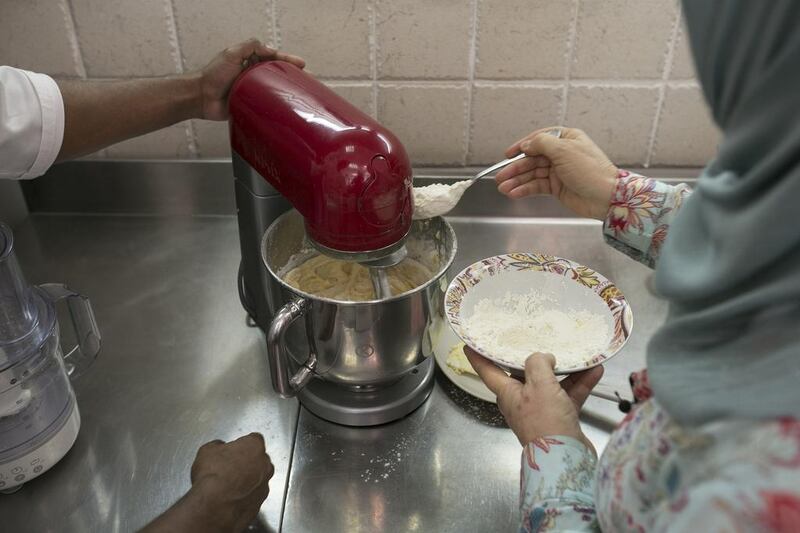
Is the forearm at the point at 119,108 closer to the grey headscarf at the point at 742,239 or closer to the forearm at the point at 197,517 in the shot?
the forearm at the point at 197,517

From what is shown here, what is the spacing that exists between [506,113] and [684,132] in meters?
0.29

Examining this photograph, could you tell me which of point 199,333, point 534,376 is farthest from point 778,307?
point 199,333

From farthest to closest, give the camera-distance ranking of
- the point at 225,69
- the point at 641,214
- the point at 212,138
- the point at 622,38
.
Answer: the point at 212,138, the point at 622,38, the point at 225,69, the point at 641,214

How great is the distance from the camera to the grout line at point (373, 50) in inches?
37.3

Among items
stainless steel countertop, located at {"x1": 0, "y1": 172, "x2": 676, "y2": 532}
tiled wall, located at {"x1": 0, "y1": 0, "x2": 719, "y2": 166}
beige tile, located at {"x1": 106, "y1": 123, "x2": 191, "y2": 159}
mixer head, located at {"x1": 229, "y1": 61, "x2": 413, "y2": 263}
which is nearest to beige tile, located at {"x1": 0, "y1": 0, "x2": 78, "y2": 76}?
tiled wall, located at {"x1": 0, "y1": 0, "x2": 719, "y2": 166}

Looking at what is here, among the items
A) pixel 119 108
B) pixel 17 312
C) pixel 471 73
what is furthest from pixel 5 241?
pixel 471 73

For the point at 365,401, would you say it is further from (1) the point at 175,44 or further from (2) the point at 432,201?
(1) the point at 175,44

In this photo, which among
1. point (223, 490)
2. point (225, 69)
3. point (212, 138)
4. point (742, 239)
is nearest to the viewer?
point (742, 239)

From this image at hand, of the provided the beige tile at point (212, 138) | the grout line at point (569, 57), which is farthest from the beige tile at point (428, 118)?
the beige tile at point (212, 138)

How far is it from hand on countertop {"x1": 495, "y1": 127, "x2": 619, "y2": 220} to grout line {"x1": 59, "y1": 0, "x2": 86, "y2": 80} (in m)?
0.66

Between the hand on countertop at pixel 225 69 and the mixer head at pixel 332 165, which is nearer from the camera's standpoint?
the mixer head at pixel 332 165

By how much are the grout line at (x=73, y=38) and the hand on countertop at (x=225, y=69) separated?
10.7 inches

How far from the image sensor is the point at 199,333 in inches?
35.2

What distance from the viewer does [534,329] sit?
0.76 meters
